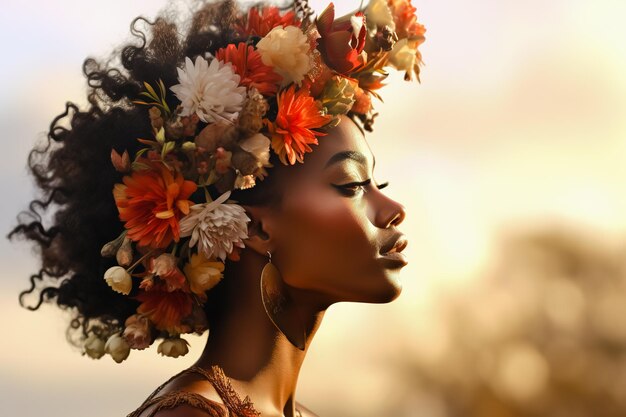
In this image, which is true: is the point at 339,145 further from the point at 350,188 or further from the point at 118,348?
the point at 118,348

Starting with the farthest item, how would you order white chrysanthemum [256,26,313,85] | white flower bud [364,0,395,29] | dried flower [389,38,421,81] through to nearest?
dried flower [389,38,421,81], white flower bud [364,0,395,29], white chrysanthemum [256,26,313,85]

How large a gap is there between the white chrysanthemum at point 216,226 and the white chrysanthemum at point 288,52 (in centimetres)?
51

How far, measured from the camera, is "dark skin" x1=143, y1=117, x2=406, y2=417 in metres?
4.29

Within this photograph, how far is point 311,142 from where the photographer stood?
169 inches

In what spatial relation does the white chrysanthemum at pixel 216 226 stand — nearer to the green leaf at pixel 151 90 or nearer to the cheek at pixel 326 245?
the cheek at pixel 326 245

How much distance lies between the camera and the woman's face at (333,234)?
428 cm

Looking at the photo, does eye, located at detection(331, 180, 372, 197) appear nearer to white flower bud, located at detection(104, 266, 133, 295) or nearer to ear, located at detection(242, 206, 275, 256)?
ear, located at detection(242, 206, 275, 256)

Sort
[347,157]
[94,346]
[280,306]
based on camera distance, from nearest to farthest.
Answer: [280,306] < [347,157] < [94,346]

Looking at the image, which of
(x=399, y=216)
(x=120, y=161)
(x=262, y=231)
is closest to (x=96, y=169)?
(x=120, y=161)

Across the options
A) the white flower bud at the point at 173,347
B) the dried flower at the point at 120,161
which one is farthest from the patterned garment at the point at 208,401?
the dried flower at the point at 120,161

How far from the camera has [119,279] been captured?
4254 mm

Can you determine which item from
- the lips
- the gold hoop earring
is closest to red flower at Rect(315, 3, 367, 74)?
the lips

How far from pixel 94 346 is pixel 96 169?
0.71 meters

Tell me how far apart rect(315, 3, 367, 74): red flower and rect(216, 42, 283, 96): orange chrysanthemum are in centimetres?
24
